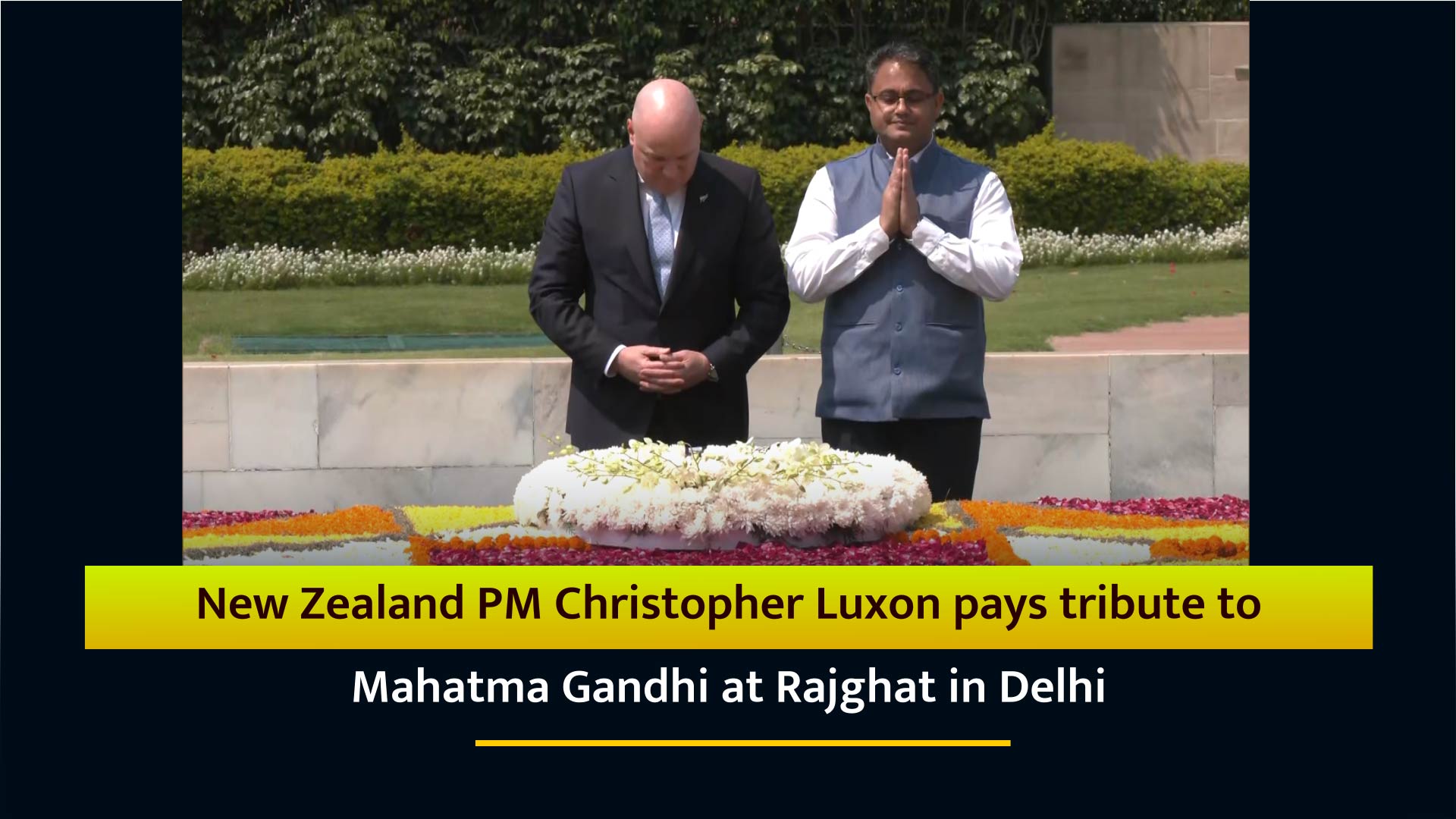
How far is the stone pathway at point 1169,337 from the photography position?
28.4ft

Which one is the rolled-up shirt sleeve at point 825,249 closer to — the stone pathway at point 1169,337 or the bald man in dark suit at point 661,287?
the bald man in dark suit at point 661,287

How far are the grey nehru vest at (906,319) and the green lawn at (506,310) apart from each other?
440 centimetres

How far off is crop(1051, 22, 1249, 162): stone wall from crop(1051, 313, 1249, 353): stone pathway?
5.16 m

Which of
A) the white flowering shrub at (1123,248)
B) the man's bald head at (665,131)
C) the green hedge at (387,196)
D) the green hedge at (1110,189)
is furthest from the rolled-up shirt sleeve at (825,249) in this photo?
the green hedge at (1110,189)

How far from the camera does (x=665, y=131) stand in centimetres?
369

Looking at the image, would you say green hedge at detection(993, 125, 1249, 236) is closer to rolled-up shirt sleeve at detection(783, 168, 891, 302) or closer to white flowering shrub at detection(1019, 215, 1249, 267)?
white flowering shrub at detection(1019, 215, 1249, 267)

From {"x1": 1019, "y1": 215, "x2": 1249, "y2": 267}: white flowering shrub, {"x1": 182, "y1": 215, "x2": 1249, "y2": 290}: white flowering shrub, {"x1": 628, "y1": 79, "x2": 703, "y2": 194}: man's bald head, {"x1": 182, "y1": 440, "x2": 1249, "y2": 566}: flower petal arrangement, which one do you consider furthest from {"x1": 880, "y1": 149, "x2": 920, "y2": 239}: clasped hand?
{"x1": 1019, "y1": 215, "x2": 1249, "y2": 267}: white flowering shrub

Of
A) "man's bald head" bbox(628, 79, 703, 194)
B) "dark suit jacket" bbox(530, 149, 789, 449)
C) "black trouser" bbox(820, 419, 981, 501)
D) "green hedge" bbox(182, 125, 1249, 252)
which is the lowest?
"black trouser" bbox(820, 419, 981, 501)

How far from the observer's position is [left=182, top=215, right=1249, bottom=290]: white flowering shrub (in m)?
11.0

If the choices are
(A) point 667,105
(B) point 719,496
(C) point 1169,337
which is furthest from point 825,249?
(C) point 1169,337
